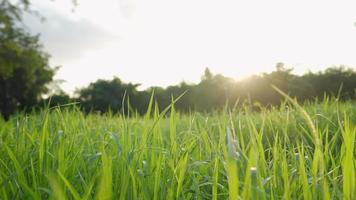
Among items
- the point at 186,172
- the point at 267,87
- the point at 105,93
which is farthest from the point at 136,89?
the point at 186,172

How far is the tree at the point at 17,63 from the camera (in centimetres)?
1695

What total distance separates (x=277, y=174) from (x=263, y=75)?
27061mm

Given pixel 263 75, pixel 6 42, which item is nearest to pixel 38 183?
pixel 6 42

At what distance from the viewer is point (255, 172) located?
0.90m

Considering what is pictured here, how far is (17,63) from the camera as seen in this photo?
1916 centimetres

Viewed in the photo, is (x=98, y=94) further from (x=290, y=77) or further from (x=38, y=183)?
(x=38, y=183)

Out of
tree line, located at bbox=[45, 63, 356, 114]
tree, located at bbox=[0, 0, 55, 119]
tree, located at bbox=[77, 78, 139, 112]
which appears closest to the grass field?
tree, located at bbox=[0, 0, 55, 119]

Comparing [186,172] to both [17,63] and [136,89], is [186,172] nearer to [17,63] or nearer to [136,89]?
[17,63]

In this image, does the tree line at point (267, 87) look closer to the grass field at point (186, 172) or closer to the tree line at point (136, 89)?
the tree line at point (136, 89)

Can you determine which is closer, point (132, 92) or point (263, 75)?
point (263, 75)

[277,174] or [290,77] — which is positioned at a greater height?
[290,77]

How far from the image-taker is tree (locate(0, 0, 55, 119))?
17.0 metres

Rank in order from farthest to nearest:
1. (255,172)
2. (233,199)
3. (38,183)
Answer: (38,183) < (255,172) < (233,199)

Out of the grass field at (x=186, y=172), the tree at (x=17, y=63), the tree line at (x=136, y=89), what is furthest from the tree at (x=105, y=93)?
the grass field at (x=186, y=172)
